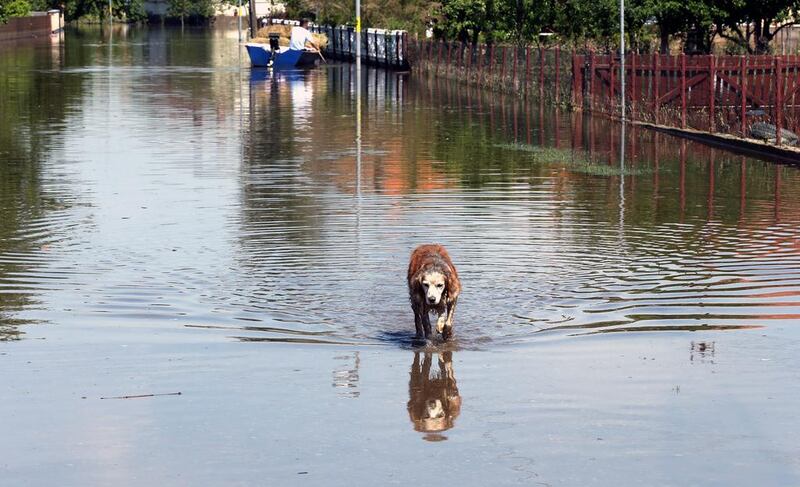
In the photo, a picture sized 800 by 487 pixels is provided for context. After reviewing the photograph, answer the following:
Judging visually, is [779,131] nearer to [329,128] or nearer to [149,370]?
[329,128]

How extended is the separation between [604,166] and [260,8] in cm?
16127

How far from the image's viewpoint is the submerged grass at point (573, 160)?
24609 mm

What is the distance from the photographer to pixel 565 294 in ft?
45.5

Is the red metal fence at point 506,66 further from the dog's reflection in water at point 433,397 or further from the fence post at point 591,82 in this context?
the dog's reflection in water at point 433,397

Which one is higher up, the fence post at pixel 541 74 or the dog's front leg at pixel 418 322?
the fence post at pixel 541 74

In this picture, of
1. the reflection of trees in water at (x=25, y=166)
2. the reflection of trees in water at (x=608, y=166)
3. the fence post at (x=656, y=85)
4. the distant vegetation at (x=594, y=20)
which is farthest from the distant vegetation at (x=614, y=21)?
the reflection of trees in water at (x=25, y=166)

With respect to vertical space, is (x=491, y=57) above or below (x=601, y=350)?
above

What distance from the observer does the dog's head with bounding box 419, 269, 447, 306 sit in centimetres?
1122

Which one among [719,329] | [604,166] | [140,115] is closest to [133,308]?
[719,329]

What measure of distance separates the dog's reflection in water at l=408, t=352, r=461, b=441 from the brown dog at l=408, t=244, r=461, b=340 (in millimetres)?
353

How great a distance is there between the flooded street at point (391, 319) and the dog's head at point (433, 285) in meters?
0.58

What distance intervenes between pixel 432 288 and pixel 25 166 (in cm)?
1618

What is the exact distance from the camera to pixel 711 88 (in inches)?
1215

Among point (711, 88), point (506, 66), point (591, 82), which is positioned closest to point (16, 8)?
point (506, 66)
